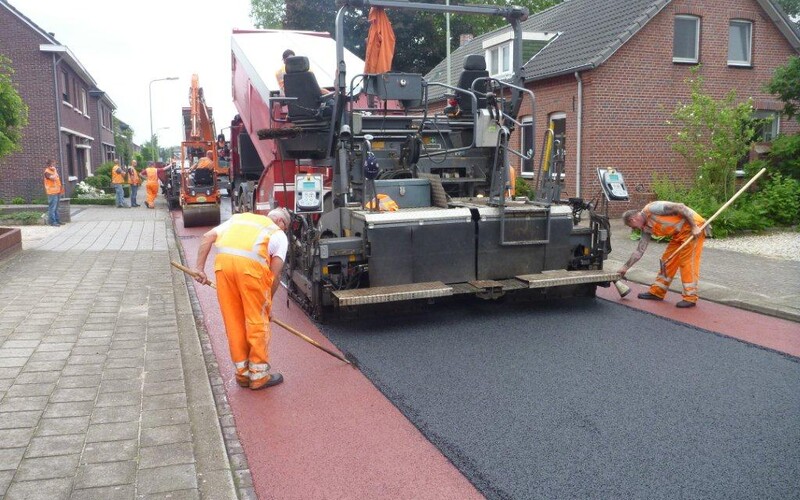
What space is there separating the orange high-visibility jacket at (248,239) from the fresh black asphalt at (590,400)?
1.25m

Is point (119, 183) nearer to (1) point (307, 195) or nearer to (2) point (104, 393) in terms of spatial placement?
(1) point (307, 195)

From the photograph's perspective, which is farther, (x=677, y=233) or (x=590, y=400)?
(x=677, y=233)

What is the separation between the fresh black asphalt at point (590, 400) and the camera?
3625 millimetres

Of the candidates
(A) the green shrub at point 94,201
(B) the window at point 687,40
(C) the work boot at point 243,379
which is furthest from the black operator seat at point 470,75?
(A) the green shrub at point 94,201

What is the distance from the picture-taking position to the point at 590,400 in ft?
15.4

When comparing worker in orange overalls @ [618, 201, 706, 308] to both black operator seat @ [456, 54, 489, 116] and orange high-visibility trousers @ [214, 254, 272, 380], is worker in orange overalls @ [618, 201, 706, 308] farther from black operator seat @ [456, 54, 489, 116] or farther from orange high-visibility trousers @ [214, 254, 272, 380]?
→ orange high-visibility trousers @ [214, 254, 272, 380]

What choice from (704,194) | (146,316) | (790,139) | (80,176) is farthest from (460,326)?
(80,176)

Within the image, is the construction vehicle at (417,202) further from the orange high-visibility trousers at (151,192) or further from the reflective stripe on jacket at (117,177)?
the orange high-visibility trousers at (151,192)

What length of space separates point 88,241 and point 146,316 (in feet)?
23.9

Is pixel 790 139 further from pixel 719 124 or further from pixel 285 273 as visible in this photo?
pixel 285 273

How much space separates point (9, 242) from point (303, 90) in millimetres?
6197

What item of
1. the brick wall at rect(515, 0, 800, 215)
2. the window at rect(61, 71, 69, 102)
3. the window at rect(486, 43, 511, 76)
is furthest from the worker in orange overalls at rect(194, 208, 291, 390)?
the window at rect(61, 71, 69, 102)

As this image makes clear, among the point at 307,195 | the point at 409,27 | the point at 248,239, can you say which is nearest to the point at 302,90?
the point at 307,195

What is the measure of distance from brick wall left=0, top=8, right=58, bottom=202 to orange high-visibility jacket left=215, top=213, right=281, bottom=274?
21310mm
